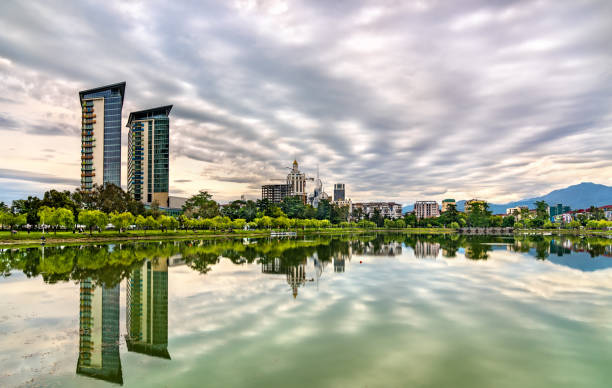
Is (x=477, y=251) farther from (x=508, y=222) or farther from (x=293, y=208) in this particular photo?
(x=508, y=222)

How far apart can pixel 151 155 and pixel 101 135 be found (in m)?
28.2

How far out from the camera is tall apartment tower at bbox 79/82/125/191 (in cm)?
12106

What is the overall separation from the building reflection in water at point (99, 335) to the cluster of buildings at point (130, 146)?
11419 cm

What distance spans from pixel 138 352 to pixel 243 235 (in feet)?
244

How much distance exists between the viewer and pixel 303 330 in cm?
1420

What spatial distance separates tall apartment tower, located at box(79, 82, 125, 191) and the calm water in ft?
352

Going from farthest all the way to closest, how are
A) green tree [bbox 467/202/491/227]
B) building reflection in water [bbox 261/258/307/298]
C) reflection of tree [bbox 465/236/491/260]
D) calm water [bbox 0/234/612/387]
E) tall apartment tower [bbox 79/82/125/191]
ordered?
green tree [bbox 467/202/491/227] → tall apartment tower [bbox 79/82/125/191] → reflection of tree [bbox 465/236/491/260] → building reflection in water [bbox 261/258/307/298] → calm water [bbox 0/234/612/387]

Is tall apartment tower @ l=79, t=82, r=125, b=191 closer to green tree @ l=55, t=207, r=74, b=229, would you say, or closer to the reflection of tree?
green tree @ l=55, t=207, r=74, b=229

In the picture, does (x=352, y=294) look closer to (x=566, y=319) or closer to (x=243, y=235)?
(x=566, y=319)

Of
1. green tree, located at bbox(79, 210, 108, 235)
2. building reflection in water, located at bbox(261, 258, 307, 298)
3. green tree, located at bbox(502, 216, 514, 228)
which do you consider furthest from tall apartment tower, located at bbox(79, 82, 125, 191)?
green tree, located at bbox(502, 216, 514, 228)

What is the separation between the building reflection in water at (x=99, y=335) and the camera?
35.1 ft

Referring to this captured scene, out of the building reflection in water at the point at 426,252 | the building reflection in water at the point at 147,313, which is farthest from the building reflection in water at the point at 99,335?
the building reflection in water at the point at 426,252

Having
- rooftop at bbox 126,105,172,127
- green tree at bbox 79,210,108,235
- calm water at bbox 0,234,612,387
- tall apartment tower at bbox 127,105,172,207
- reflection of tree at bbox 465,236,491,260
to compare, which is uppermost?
rooftop at bbox 126,105,172,127

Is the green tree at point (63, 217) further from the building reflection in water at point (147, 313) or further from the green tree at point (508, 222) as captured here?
the green tree at point (508, 222)
